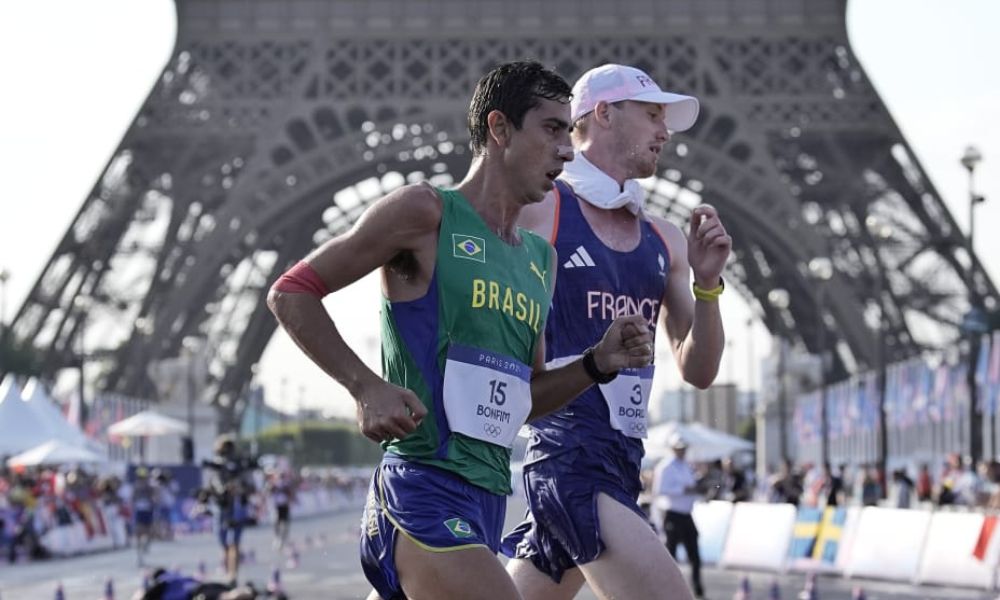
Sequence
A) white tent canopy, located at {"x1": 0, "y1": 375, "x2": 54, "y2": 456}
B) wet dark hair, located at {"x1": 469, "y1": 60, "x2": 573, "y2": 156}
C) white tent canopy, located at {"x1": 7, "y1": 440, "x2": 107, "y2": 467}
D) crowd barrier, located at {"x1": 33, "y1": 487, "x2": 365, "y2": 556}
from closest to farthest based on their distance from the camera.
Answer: wet dark hair, located at {"x1": 469, "y1": 60, "x2": 573, "y2": 156} < white tent canopy, located at {"x1": 0, "y1": 375, "x2": 54, "y2": 456} < crowd barrier, located at {"x1": 33, "y1": 487, "x2": 365, "y2": 556} < white tent canopy, located at {"x1": 7, "y1": 440, "x2": 107, "y2": 467}

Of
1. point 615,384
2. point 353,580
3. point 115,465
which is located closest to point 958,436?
point 115,465

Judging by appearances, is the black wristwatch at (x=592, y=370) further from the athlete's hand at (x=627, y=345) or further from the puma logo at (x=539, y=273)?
the puma logo at (x=539, y=273)

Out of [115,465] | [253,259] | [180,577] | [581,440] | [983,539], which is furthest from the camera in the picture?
[253,259]

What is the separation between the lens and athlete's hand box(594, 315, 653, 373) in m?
5.50

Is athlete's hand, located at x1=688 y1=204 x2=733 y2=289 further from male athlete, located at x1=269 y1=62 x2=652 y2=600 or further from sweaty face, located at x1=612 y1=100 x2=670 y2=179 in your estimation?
male athlete, located at x1=269 y1=62 x2=652 y2=600

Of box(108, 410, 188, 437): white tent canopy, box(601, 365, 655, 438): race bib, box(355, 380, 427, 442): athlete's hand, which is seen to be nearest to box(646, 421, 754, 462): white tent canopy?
box(108, 410, 188, 437): white tent canopy

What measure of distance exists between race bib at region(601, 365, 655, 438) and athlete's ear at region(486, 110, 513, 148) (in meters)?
1.36

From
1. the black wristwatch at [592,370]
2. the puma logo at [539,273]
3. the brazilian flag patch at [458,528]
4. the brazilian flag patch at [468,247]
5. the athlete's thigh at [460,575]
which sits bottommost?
the athlete's thigh at [460,575]

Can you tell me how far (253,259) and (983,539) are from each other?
1563 inches

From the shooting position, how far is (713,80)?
1994 inches

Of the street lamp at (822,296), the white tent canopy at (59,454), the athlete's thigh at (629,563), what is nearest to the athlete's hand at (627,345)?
the athlete's thigh at (629,563)

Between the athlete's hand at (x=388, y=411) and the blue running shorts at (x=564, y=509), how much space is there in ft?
5.17

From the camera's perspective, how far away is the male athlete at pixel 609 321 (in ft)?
21.0

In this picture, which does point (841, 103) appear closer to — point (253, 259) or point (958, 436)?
point (958, 436)
